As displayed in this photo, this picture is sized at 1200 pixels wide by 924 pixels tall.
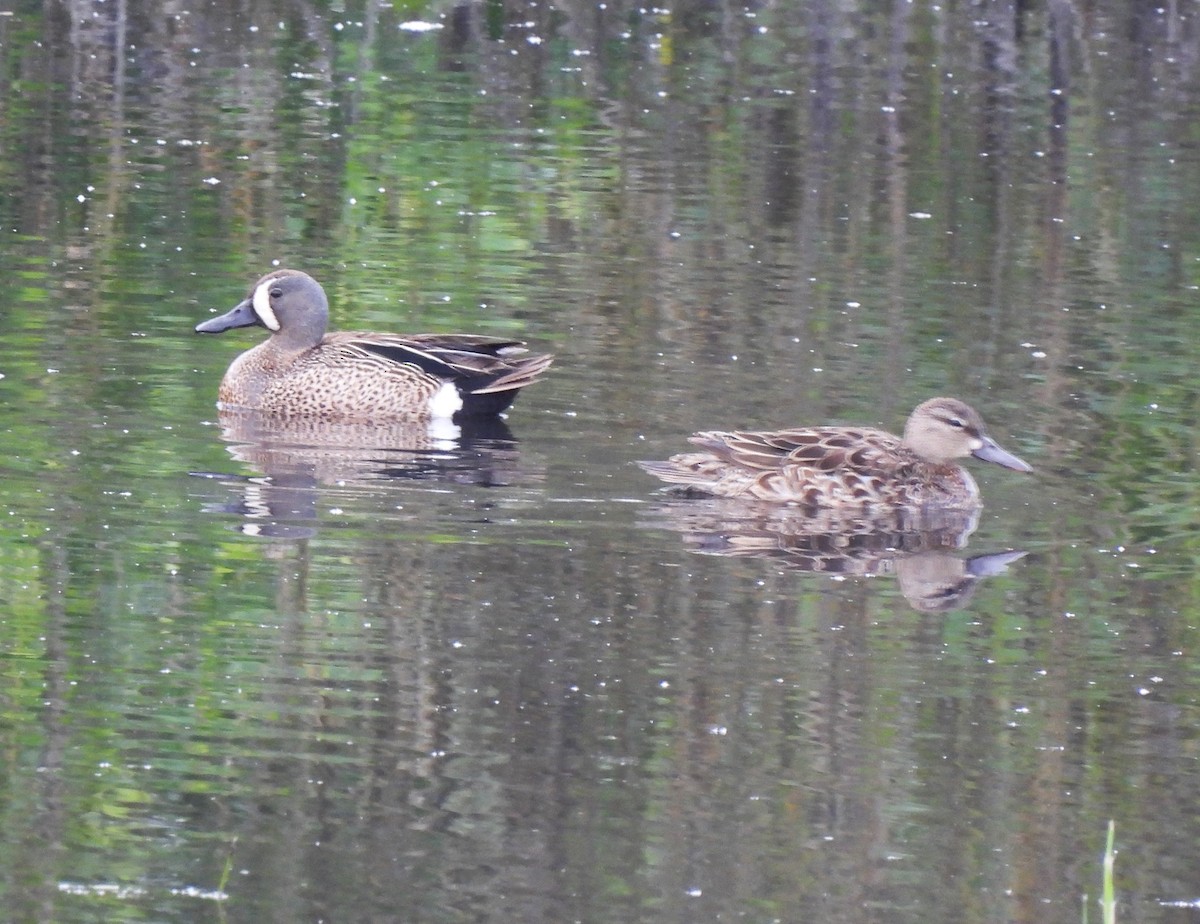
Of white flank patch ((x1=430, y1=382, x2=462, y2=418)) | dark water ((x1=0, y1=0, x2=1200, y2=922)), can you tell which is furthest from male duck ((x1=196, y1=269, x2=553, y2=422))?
dark water ((x1=0, y1=0, x2=1200, y2=922))

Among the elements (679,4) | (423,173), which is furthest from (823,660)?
(679,4)

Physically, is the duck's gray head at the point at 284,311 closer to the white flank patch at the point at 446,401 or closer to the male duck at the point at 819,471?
the white flank patch at the point at 446,401

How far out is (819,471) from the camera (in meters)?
9.60

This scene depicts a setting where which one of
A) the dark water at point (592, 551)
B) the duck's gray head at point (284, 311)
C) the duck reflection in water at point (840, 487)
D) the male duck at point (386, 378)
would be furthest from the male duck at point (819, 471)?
the duck's gray head at point (284, 311)

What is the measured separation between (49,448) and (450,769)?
12.6ft

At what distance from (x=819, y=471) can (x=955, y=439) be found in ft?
2.39

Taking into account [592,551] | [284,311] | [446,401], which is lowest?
[592,551]

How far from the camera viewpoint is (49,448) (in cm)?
977

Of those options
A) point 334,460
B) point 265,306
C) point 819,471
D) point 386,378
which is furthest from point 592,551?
point 265,306

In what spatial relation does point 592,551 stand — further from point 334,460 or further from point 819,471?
point 334,460

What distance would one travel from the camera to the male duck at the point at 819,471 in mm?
9594

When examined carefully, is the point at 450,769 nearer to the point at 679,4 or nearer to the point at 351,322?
the point at 351,322

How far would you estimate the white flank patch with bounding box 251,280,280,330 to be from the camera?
11812 mm

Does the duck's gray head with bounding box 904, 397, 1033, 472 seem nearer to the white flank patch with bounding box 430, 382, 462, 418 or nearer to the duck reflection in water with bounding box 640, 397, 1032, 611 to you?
the duck reflection in water with bounding box 640, 397, 1032, 611
